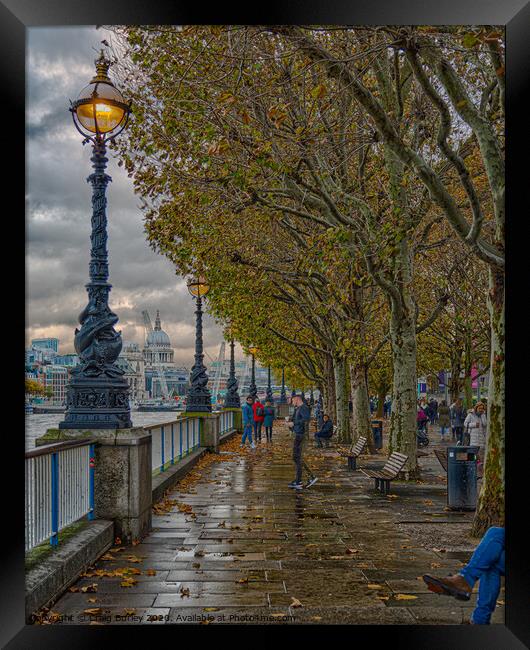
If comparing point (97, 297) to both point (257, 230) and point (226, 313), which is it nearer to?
point (257, 230)

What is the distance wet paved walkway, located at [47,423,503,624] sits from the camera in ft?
23.7

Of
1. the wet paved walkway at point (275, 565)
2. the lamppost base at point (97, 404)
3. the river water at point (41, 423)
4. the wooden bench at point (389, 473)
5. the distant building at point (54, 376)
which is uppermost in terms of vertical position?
the distant building at point (54, 376)

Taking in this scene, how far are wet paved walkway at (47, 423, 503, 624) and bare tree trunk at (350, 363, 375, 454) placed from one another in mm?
10647

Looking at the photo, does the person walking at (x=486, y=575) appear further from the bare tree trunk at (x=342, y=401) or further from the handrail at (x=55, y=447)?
the bare tree trunk at (x=342, y=401)

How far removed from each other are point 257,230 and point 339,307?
3.75 m

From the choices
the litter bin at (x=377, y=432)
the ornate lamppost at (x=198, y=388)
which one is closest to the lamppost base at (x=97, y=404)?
the ornate lamppost at (x=198, y=388)

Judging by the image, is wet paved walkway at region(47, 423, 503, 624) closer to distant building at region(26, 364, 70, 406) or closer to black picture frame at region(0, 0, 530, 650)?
black picture frame at region(0, 0, 530, 650)

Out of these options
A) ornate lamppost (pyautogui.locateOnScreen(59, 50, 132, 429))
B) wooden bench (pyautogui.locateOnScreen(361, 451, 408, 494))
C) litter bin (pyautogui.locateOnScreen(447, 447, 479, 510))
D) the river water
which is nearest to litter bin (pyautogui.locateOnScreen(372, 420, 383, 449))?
the river water

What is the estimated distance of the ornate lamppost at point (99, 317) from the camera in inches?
Result: 380

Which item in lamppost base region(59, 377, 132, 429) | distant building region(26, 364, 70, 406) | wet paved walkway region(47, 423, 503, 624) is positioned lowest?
wet paved walkway region(47, 423, 503, 624)
